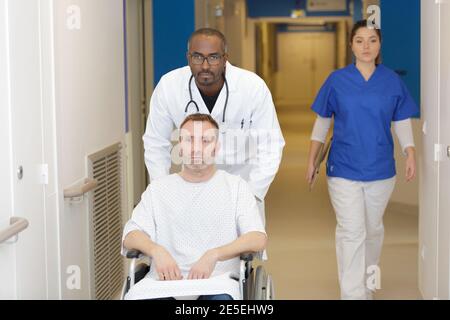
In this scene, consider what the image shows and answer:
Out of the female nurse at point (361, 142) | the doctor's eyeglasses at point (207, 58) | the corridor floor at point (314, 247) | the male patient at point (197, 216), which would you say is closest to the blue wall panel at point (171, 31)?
the corridor floor at point (314, 247)

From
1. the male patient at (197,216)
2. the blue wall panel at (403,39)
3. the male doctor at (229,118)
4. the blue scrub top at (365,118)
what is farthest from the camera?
the blue wall panel at (403,39)

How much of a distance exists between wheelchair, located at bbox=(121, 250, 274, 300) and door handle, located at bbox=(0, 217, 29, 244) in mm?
409

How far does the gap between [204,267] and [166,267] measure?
0.14 meters

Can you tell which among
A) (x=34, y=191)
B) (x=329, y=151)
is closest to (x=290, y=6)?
(x=329, y=151)

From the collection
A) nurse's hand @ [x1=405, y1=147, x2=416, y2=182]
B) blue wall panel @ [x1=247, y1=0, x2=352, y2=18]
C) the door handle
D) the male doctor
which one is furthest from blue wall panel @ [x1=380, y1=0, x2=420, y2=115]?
blue wall panel @ [x1=247, y1=0, x2=352, y2=18]

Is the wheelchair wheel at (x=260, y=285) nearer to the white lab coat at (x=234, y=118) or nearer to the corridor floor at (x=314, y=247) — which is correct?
the white lab coat at (x=234, y=118)

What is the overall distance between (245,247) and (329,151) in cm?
176

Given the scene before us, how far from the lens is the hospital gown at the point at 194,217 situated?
135 inches

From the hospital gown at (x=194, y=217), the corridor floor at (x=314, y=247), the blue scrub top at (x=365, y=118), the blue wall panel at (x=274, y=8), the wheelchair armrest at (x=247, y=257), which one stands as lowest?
the corridor floor at (x=314, y=247)

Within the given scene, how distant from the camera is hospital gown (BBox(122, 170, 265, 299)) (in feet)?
11.2

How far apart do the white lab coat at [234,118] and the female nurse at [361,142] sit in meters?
0.82

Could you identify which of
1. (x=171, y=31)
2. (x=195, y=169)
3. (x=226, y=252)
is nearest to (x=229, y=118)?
(x=195, y=169)

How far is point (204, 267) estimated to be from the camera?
10.6ft

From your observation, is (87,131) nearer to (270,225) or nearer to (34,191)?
(34,191)
